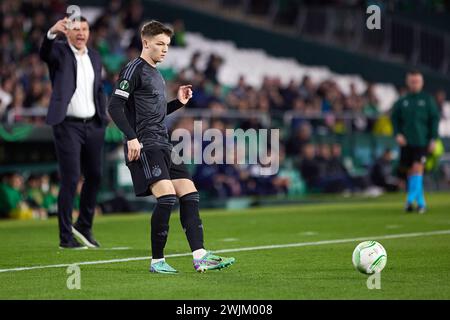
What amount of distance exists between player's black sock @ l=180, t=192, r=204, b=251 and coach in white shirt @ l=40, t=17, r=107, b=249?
286 centimetres

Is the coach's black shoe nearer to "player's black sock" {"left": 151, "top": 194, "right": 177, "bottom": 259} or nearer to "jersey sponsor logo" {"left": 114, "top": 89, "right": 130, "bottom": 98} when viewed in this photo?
"player's black sock" {"left": 151, "top": 194, "right": 177, "bottom": 259}

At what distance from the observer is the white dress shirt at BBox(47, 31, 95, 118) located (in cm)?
1309

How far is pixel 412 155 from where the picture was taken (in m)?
19.8

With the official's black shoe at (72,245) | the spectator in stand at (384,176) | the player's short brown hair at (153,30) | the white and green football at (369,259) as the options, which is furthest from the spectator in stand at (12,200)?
the white and green football at (369,259)

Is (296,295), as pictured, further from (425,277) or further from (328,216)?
(328,216)

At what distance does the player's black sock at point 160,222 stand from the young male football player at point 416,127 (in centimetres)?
987

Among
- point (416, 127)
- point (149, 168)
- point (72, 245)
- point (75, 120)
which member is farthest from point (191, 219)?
point (416, 127)

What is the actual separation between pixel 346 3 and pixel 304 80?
22.2 ft

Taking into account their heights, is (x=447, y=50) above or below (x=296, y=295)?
above

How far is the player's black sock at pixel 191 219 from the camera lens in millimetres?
10266

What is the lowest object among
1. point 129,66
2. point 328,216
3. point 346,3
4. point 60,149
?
point 328,216
